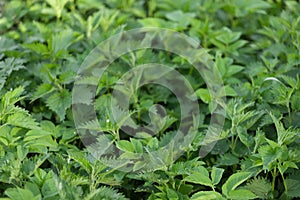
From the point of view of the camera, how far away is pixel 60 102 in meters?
2.27

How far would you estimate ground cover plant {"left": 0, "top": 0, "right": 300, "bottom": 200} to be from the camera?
6.00 feet

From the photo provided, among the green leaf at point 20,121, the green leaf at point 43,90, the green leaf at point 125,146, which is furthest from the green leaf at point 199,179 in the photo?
the green leaf at point 43,90

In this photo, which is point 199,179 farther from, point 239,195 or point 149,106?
point 149,106

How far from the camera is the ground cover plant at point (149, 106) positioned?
72.0 inches

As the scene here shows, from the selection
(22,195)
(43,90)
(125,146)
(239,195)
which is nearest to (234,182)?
(239,195)

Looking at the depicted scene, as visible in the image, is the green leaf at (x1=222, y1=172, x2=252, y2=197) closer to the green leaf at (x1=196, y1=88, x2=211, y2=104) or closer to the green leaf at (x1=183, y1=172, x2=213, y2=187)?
the green leaf at (x1=183, y1=172, x2=213, y2=187)

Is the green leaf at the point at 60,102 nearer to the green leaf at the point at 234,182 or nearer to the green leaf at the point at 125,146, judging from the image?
the green leaf at the point at 125,146

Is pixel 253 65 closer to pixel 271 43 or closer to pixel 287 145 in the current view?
pixel 271 43

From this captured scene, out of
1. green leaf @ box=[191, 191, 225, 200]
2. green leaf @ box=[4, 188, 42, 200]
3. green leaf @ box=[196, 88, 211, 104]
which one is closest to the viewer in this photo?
green leaf @ box=[4, 188, 42, 200]

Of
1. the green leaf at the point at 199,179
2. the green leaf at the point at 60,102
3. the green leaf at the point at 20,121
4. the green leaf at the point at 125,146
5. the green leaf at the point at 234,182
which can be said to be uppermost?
the green leaf at the point at 20,121

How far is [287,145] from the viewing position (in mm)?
2082

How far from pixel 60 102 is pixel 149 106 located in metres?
0.41

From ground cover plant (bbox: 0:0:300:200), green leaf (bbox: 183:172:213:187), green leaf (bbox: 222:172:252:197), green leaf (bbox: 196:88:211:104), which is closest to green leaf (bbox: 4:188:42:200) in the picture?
ground cover plant (bbox: 0:0:300:200)

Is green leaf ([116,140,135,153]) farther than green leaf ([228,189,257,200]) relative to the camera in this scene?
Yes
